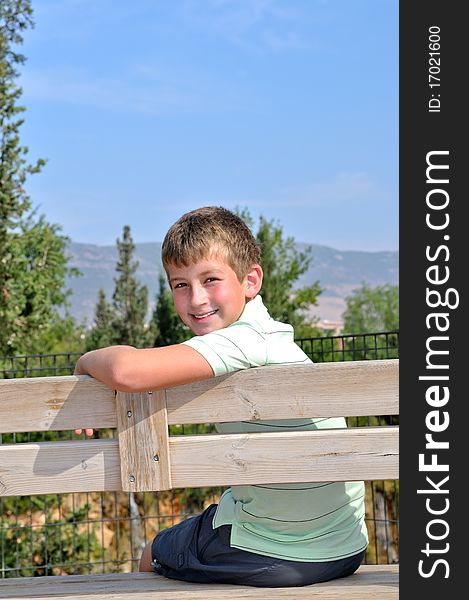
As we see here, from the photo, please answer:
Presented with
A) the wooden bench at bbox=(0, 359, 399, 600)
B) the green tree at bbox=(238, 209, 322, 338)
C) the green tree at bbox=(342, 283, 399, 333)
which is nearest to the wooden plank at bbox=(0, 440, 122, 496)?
the wooden bench at bbox=(0, 359, 399, 600)

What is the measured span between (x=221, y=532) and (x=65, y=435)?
673 centimetres

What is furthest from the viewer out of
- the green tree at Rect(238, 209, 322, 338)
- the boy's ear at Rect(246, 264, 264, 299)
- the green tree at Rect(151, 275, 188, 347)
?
the green tree at Rect(151, 275, 188, 347)

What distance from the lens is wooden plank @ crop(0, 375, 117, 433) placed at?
263 cm

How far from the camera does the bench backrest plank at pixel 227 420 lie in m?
2.61

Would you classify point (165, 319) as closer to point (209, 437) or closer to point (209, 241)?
point (209, 241)

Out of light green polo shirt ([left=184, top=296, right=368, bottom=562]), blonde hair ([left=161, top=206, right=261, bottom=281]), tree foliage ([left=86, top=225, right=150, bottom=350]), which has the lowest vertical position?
light green polo shirt ([left=184, top=296, right=368, bottom=562])

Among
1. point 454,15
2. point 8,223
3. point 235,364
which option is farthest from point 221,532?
point 8,223

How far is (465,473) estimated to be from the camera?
2.55 meters

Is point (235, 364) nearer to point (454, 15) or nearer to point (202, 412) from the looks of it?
point (202, 412)

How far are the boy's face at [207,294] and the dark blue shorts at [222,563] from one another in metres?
0.60

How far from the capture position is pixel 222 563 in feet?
9.27

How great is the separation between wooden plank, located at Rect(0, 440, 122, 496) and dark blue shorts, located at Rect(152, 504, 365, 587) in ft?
1.23

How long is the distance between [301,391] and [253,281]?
1.69ft

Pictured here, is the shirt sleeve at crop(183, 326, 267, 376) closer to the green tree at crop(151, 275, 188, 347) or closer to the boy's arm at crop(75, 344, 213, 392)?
the boy's arm at crop(75, 344, 213, 392)
